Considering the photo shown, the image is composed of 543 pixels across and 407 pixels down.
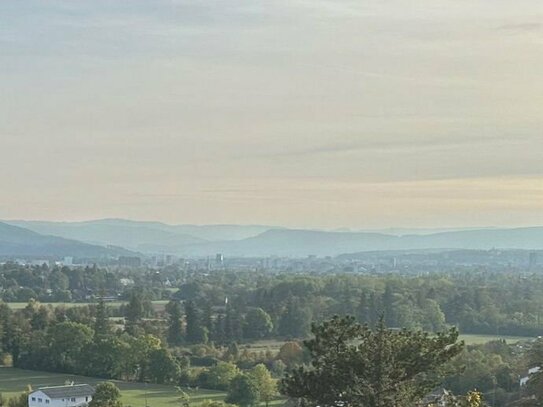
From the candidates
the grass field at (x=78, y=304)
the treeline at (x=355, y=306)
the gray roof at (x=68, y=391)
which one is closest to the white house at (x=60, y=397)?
the gray roof at (x=68, y=391)

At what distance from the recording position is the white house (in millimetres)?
29016

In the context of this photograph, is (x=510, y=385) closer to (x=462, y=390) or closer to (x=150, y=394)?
(x=462, y=390)

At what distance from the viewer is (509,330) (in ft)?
167

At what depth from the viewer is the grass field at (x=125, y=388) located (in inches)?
1216

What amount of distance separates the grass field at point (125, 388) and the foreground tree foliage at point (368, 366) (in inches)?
757

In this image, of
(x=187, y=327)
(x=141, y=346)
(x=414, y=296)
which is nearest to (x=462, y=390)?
(x=141, y=346)

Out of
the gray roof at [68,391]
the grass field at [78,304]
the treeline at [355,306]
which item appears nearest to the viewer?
the gray roof at [68,391]

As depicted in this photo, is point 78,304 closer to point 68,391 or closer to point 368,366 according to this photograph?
point 68,391

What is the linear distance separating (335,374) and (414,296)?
50.9 metres

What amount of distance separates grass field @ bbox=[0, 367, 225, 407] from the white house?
1.32 metres

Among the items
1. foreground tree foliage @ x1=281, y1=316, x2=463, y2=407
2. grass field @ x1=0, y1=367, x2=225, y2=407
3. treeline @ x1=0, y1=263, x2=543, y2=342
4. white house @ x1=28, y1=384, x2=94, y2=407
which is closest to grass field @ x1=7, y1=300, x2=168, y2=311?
treeline @ x1=0, y1=263, x2=543, y2=342

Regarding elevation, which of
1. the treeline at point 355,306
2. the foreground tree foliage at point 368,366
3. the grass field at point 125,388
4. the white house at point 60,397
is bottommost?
the grass field at point 125,388

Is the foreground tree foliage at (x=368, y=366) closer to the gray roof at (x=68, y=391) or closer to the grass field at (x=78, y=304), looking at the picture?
the gray roof at (x=68, y=391)

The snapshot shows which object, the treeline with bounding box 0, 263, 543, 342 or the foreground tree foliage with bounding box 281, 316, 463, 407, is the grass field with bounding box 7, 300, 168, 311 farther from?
the foreground tree foliage with bounding box 281, 316, 463, 407
